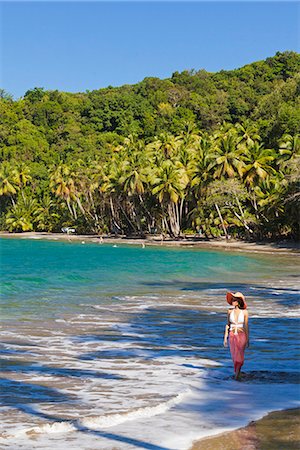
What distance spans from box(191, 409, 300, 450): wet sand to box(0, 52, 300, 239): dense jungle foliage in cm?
3822

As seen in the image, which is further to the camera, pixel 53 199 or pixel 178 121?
pixel 178 121

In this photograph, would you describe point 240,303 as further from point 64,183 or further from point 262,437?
point 64,183

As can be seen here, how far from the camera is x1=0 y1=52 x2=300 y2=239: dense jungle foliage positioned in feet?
179

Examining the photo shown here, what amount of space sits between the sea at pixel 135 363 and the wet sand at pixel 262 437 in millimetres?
190

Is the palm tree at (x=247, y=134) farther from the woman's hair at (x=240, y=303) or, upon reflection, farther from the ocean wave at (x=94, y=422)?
the ocean wave at (x=94, y=422)

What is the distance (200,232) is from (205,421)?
183 ft

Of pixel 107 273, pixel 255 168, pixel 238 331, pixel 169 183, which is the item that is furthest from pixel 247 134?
pixel 238 331

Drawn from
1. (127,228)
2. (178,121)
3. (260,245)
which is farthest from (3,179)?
(260,245)

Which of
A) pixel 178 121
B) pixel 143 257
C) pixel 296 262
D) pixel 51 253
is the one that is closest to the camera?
pixel 296 262

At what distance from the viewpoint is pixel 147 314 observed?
17797mm

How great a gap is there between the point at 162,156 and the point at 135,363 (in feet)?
176

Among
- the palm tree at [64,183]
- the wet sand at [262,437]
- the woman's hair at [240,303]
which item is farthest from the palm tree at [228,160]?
the wet sand at [262,437]

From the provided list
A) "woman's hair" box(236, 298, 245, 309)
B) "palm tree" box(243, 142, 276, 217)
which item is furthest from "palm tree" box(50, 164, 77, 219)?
"woman's hair" box(236, 298, 245, 309)

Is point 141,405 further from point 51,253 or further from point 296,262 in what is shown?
point 51,253
